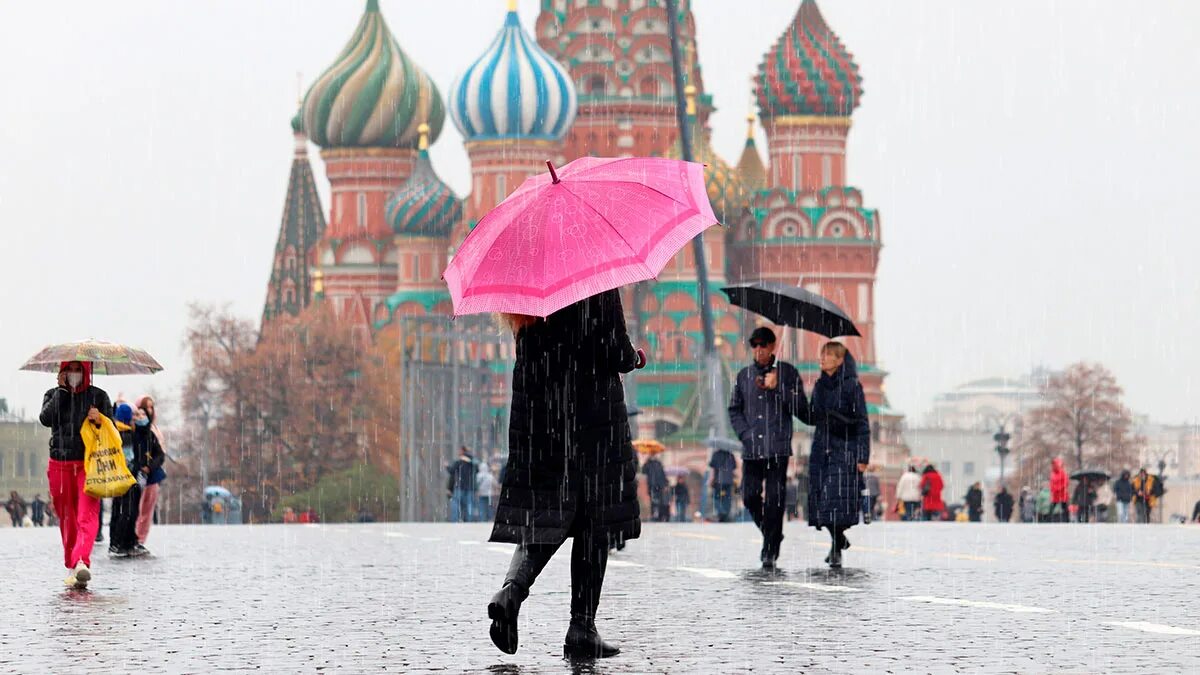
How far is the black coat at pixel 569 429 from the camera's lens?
9438 millimetres

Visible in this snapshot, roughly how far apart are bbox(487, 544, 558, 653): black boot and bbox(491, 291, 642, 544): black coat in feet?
0.19

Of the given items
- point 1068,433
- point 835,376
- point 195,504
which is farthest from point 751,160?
point 835,376

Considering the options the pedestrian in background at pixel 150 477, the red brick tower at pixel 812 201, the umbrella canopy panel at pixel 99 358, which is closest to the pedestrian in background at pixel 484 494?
the pedestrian in background at pixel 150 477

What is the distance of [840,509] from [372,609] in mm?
3518

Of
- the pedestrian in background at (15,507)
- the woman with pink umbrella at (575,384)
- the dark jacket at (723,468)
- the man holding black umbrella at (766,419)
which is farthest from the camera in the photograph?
the pedestrian in background at (15,507)

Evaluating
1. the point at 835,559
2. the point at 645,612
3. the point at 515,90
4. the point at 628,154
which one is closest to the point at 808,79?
the point at 628,154

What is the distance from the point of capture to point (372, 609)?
12.1 metres

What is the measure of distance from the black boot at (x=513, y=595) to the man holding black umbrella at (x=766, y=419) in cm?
511

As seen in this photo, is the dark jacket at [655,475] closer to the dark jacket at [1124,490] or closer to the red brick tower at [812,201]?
the dark jacket at [1124,490]

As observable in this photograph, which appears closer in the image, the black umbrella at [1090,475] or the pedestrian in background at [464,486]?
the pedestrian in background at [464,486]

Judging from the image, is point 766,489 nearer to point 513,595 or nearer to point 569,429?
point 569,429

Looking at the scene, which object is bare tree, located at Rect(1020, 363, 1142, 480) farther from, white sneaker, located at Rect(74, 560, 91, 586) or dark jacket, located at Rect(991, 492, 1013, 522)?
white sneaker, located at Rect(74, 560, 91, 586)

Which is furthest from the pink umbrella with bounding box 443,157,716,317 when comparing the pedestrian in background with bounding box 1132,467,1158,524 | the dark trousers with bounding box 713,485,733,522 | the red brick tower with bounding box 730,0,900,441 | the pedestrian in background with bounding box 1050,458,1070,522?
the red brick tower with bounding box 730,0,900,441

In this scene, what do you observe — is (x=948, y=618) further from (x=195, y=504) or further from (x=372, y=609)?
(x=195, y=504)
